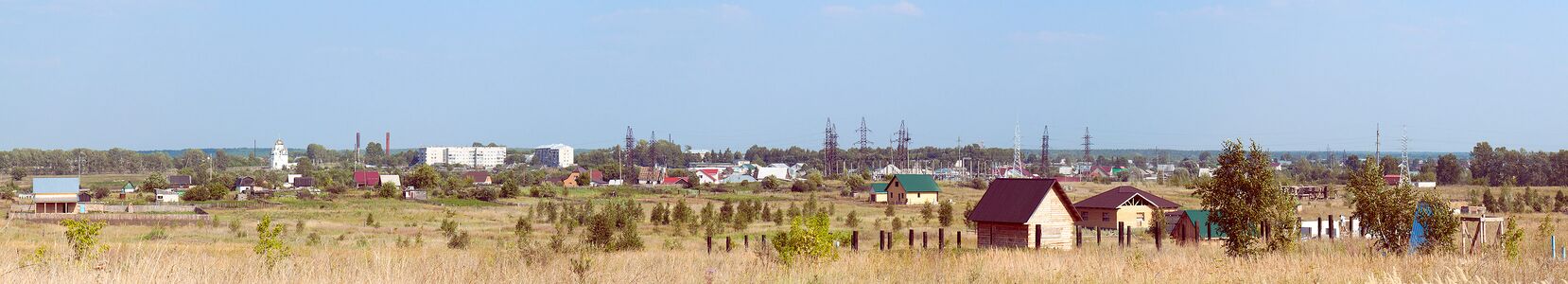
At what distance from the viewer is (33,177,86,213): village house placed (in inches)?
2238

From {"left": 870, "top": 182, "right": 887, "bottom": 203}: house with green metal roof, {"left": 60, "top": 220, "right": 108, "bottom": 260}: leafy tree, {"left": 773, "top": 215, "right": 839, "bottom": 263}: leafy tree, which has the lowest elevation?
{"left": 870, "top": 182, "right": 887, "bottom": 203}: house with green metal roof

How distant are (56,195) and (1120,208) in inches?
1752

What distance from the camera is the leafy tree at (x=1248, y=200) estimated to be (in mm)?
20938

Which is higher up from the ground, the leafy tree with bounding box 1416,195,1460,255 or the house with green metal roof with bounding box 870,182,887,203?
the leafy tree with bounding box 1416,195,1460,255

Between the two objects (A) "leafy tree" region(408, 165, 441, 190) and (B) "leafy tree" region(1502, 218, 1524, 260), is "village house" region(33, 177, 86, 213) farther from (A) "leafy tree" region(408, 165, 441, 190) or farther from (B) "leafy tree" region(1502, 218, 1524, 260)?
(B) "leafy tree" region(1502, 218, 1524, 260)

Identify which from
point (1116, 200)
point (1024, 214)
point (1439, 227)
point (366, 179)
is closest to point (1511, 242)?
point (1439, 227)

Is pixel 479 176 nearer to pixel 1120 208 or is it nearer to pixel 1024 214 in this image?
pixel 1120 208

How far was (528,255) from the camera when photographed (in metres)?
13.2

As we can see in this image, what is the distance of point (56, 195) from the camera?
2263 inches

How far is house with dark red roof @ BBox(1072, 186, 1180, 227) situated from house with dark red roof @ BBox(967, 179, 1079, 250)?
20454 millimetres

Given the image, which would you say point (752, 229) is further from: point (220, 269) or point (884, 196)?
point (220, 269)

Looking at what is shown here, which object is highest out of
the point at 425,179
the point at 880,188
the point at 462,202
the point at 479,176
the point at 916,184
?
the point at 916,184

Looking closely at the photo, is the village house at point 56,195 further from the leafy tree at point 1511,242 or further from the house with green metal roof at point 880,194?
the leafy tree at point 1511,242

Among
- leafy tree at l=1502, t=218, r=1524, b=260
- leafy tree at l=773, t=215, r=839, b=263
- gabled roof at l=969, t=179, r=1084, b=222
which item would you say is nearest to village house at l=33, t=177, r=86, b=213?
gabled roof at l=969, t=179, r=1084, b=222
